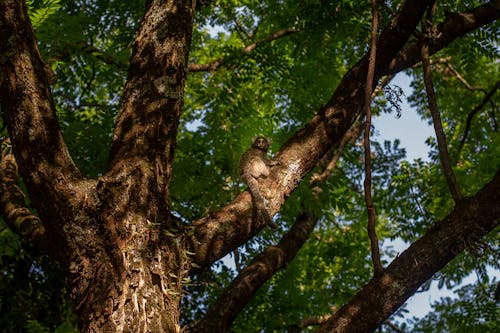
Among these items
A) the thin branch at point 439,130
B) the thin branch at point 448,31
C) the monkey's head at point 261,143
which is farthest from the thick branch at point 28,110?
the monkey's head at point 261,143

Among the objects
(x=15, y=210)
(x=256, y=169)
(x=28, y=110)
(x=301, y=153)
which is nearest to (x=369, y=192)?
(x=301, y=153)

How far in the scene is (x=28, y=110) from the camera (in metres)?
3.45

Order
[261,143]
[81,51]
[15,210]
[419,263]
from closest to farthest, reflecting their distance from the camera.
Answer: [419,263] < [15,210] < [81,51] < [261,143]

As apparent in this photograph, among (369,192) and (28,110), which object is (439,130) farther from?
(28,110)

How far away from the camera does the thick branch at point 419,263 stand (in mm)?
3602

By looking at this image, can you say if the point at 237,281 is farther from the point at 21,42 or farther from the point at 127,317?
the point at 21,42

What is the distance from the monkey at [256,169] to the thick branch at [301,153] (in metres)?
0.06

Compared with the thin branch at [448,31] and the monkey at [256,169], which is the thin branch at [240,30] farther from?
the thin branch at [448,31]

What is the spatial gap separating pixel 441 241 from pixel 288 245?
338cm

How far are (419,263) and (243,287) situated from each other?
2393 mm

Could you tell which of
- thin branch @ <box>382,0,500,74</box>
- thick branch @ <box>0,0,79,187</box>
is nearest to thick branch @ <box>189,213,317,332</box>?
thick branch @ <box>0,0,79,187</box>

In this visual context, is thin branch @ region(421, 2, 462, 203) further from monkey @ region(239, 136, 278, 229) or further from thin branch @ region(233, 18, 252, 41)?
thin branch @ region(233, 18, 252, 41)

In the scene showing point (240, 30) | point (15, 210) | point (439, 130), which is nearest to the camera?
point (439, 130)

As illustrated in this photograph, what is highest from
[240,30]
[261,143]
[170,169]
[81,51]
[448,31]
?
[240,30]
